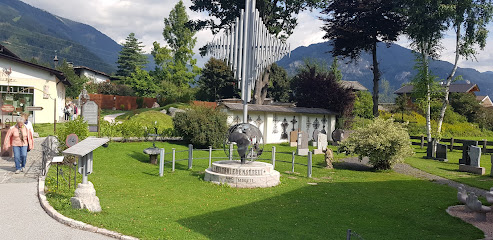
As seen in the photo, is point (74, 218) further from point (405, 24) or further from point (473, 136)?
point (473, 136)

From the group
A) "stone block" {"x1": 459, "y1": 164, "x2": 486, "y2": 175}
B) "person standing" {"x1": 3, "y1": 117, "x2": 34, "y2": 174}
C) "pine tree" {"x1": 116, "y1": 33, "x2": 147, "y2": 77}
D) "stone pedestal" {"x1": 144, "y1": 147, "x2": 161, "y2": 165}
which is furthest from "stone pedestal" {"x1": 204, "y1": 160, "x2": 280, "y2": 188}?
"pine tree" {"x1": 116, "y1": 33, "x2": 147, "y2": 77}

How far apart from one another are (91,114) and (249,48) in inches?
370

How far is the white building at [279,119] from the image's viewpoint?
2595 cm

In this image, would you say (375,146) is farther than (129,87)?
No

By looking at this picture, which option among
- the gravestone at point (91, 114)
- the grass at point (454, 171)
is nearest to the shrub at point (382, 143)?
the grass at point (454, 171)

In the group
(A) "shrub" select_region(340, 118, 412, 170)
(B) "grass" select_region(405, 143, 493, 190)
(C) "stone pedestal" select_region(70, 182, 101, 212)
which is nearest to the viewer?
(C) "stone pedestal" select_region(70, 182, 101, 212)

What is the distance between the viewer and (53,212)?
319 inches

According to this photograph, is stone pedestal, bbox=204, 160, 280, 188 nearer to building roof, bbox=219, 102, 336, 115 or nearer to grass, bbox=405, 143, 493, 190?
grass, bbox=405, 143, 493, 190

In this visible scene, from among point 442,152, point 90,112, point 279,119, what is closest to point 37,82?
point 90,112

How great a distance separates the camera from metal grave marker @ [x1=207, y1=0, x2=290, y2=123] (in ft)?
51.9

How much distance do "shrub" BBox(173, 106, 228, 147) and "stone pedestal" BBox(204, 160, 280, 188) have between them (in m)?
8.29

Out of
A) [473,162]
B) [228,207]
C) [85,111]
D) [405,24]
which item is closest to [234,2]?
[405,24]

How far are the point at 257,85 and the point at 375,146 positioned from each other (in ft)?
58.9

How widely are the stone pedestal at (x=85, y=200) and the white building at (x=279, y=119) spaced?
53.8 ft
